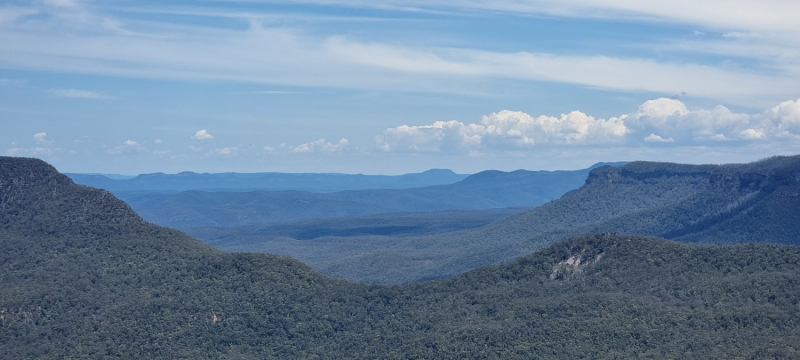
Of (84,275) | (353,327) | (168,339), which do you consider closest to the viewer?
(168,339)

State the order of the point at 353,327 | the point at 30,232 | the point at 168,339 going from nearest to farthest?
the point at 168,339 < the point at 353,327 < the point at 30,232

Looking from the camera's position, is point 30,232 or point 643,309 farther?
point 30,232

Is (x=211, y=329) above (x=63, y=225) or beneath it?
beneath

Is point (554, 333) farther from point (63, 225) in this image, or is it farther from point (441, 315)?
point (63, 225)

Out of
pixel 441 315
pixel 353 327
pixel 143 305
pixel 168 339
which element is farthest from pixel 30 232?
pixel 441 315

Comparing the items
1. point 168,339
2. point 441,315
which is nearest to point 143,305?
point 168,339

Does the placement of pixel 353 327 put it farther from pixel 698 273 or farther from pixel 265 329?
pixel 698 273
